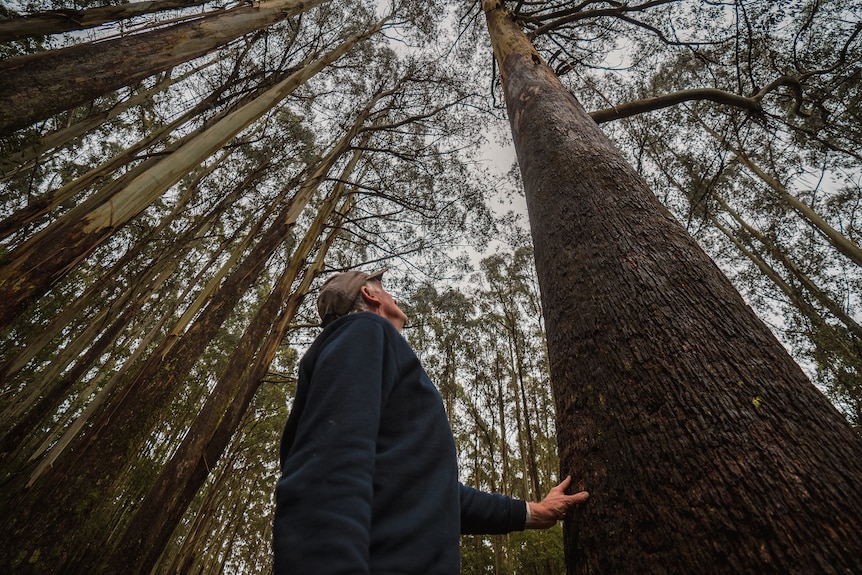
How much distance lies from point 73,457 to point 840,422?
5134 mm

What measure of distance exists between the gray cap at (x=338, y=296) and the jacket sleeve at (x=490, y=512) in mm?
719

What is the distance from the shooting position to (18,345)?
249 inches

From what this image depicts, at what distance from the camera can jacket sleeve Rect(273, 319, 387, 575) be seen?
0.59 meters

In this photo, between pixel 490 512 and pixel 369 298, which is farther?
pixel 369 298

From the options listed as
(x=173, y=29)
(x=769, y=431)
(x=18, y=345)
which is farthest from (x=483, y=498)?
(x=18, y=345)

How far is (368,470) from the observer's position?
694 millimetres

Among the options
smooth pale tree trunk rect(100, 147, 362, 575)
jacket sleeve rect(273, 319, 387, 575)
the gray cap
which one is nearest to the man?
jacket sleeve rect(273, 319, 387, 575)

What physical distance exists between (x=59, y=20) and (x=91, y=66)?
51 centimetres

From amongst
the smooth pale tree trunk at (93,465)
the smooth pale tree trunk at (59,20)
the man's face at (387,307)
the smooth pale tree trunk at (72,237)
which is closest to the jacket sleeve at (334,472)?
the man's face at (387,307)

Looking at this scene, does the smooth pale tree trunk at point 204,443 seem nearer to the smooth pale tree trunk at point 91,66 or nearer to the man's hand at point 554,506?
the smooth pale tree trunk at point 91,66

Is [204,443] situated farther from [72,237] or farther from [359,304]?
[359,304]

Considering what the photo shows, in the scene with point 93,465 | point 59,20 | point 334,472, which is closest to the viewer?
point 334,472

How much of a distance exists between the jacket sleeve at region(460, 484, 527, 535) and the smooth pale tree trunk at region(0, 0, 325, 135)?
8.41 ft

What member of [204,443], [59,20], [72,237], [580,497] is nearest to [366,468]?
[580,497]
